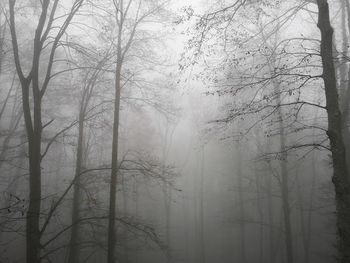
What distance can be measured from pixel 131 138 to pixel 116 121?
698 inches

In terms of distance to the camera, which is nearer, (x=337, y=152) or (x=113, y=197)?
(x=337, y=152)

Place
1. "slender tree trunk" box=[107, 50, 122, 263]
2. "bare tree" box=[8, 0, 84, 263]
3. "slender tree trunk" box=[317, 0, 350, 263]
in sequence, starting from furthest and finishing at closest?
"slender tree trunk" box=[107, 50, 122, 263], "bare tree" box=[8, 0, 84, 263], "slender tree trunk" box=[317, 0, 350, 263]

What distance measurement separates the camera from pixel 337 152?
18.0ft

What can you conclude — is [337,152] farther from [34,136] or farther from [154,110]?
[154,110]

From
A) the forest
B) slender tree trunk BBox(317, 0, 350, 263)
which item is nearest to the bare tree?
the forest

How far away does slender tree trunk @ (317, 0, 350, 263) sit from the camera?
5.38 meters

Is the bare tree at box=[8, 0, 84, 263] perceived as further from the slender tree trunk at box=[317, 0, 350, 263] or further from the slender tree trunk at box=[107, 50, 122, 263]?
the slender tree trunk at box=[317, 0, 350, 263]

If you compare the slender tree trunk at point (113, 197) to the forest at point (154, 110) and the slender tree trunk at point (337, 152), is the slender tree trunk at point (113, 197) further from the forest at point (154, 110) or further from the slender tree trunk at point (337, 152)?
the slender tree trunk at point (337, 152)

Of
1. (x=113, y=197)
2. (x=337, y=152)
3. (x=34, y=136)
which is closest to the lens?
(x=337, y=152)

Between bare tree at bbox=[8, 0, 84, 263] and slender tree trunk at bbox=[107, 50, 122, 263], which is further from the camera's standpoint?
slender tree trunk at bbox=[107, 50, 122, 263]

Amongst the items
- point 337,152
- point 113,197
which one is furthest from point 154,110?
point 337,152

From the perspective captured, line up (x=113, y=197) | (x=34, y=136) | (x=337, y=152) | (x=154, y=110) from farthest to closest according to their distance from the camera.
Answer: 1. (x=154, y=110)
2. (x=113, y=197)
3. (x=34, y=136)
4. (x=337, y=152)

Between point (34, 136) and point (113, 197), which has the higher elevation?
point (34, 136)

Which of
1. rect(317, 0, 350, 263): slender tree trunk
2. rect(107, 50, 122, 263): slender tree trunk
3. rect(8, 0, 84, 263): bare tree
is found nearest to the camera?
rect(317, 0, 350, 263): slender tree trunk
